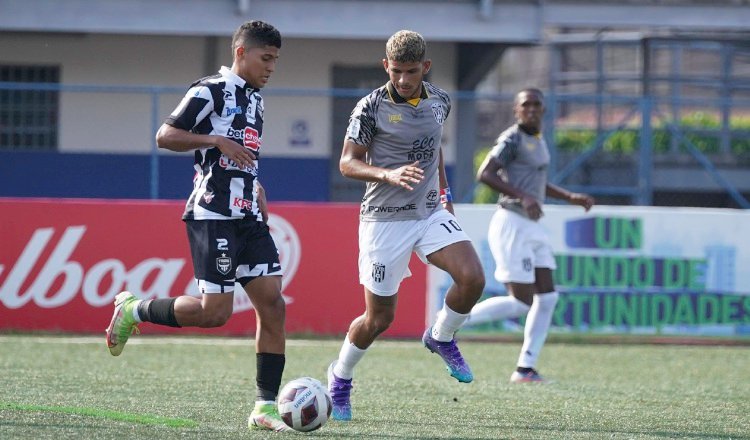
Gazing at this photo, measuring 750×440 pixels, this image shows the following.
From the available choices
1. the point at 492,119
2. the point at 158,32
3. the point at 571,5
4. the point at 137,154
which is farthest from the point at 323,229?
the point at 492,119

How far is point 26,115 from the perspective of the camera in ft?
55.6

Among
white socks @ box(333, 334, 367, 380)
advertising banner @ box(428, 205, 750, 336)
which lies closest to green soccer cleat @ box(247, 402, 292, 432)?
white socks @ box(333, 334, 367, 380)

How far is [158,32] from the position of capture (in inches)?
688

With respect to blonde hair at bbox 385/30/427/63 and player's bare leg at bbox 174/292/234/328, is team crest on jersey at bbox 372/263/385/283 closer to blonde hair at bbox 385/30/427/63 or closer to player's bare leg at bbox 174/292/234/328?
player's bare leg at bbox 174/292/234/328

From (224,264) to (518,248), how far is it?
12.1 feet

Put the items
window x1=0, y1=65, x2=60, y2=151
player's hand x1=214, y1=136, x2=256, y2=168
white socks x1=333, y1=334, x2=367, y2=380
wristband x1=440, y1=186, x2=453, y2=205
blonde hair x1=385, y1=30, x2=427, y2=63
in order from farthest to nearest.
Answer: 1. window x1=0, y1=65, x2=60, y2=151
2. wristband x1=440, y1=186, x2=453, y2=205
3. white socks x1=333, y1=334, x2=367, y2=380
4. blonde hair x1=385, y1=30, x2=427, y2=63
5. player's hand x1=214, y1=136, x2=256, y2=168

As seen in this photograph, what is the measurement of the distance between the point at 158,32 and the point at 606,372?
9.38m

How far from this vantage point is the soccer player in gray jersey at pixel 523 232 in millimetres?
9570

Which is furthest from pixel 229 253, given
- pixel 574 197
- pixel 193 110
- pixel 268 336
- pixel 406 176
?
pixel 574 197

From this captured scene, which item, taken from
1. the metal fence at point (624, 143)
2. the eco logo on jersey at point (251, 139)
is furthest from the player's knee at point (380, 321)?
the metal fence at point (624, 143)

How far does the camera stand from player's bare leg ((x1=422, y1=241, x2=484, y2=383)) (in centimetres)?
698

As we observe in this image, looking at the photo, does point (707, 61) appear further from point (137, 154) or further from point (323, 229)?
point (323, 229)

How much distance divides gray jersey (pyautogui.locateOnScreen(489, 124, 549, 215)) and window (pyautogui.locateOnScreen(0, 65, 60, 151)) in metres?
8.58

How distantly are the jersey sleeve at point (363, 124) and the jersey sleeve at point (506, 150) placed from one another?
2768 mm
